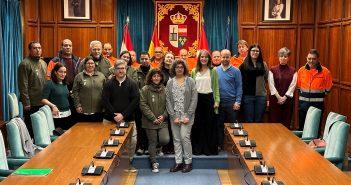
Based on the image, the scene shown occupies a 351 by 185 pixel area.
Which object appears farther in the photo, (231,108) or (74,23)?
(74,23)

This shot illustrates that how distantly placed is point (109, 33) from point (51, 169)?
5781 mm

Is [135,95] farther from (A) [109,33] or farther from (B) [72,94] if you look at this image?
(A) [109,33]

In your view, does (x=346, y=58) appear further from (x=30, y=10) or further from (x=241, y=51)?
(x=30, y=10)

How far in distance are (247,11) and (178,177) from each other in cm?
429

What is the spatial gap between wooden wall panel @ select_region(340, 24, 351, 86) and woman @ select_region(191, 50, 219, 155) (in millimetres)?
2481

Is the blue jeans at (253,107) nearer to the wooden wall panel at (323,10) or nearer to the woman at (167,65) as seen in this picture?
the woman at (167,65)

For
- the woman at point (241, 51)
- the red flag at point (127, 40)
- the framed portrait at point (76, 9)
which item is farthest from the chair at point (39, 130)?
the framed portrait at point (76, 9)

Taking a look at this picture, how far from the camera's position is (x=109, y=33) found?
918 centimetres

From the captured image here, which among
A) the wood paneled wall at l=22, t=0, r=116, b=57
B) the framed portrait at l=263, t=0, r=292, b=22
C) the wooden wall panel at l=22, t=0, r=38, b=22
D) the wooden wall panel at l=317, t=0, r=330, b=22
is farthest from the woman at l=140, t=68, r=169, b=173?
the wooden wall panel at l=317, t=0, r=330, b=22

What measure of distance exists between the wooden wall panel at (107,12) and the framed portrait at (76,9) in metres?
0.26

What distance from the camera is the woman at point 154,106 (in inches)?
229

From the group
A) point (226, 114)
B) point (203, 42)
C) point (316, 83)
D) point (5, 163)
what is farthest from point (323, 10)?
point (5, 163)

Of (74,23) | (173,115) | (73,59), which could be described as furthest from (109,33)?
(173,115)

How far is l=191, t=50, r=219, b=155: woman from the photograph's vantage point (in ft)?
20.2
